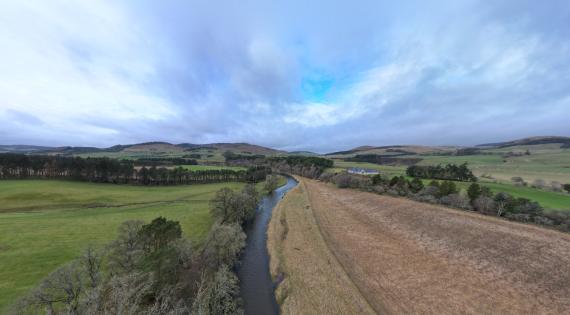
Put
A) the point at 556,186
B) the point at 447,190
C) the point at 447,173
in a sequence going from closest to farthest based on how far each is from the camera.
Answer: the point at 447,190, the point at 556,186, the point at 447,173

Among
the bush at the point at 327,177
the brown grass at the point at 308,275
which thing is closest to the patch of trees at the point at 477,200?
the bush at the point at 327,177

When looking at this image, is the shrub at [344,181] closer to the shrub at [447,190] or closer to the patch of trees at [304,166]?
the patch of trees at [304,166]

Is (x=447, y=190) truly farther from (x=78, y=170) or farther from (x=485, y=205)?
(x=78, y=170)

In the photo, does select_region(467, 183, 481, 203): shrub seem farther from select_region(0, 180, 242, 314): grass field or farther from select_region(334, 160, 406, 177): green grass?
select_region(0, 180, 242, 314): grass field

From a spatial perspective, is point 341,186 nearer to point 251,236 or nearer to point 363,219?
point 363,219

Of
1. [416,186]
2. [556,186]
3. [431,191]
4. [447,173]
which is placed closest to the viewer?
[431,191]

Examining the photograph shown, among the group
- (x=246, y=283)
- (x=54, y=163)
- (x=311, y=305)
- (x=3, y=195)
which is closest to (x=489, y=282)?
(x=311, y=305)

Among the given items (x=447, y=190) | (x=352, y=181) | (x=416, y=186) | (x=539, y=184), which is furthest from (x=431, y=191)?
(x=539, y=184)
